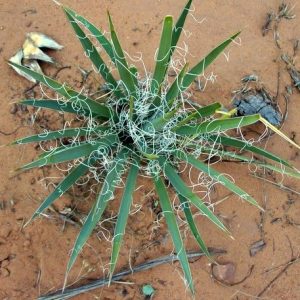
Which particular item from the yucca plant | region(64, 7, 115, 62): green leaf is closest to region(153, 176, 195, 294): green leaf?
the yucca plant

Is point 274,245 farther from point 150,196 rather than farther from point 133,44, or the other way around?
point 133,44

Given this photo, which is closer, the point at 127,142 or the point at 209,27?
the point at 127,142

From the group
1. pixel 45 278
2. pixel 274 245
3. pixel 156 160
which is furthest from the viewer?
pixel 274 245

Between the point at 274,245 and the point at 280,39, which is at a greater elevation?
the point at 280,39

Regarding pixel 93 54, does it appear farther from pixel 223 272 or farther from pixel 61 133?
pixel 223 272

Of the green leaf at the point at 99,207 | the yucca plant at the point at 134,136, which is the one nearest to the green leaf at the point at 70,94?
the yucca plant at the point at 134,136

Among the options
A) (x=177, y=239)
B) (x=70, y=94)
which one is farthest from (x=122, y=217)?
(x=70, y=94)

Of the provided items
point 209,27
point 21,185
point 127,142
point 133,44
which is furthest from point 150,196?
point 209,27

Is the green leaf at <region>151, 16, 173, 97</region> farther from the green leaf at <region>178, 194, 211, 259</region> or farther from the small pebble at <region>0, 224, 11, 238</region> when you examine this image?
the small pebble at <region>0, 224, 11, 238</region>
